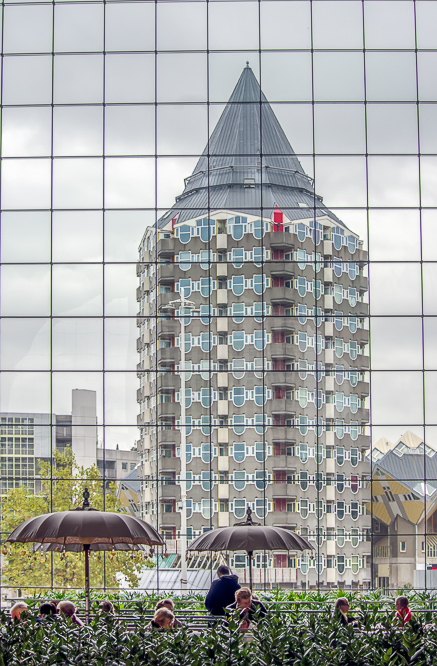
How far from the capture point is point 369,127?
1017 inches

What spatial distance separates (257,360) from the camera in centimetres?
2603

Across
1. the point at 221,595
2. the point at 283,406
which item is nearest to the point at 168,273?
the point at 283,406

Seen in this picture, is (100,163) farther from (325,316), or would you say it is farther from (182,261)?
(325,316)

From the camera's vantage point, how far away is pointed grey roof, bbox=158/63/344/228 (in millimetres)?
25656

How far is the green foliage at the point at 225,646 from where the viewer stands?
7.68m

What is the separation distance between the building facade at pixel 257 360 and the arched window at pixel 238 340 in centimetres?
4

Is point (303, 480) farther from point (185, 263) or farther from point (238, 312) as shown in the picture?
point (185, 263)

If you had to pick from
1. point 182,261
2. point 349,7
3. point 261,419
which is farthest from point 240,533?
point 349,7

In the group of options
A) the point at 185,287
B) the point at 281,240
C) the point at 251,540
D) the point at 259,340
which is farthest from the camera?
the point at 185,287

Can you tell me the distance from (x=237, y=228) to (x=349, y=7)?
6.64 m

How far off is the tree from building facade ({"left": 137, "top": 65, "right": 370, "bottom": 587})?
121cm

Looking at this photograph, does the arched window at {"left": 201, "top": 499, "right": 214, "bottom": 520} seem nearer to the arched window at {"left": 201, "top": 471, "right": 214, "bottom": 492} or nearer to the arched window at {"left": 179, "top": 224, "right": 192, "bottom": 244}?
the arched window at {"left": 201, "top": 471, "right": 214, "bottom": 492}

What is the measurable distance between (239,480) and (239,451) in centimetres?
81

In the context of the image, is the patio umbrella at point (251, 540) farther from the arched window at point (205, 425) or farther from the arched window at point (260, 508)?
the arched window at point (205, 425)
